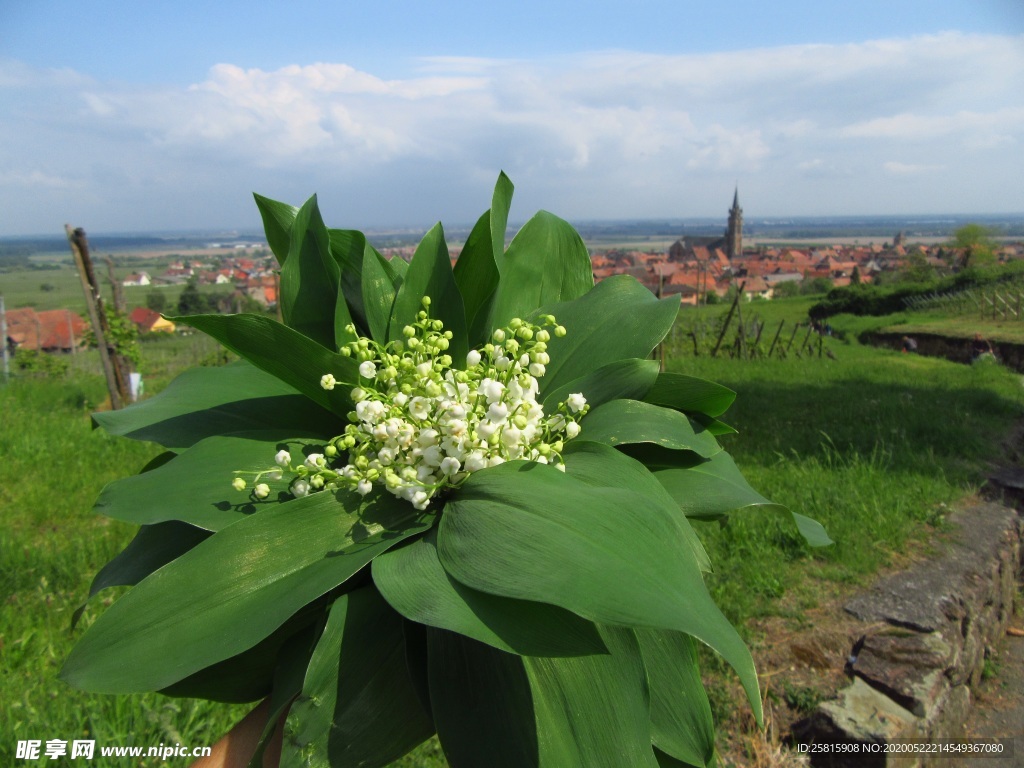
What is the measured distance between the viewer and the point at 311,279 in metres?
1.09

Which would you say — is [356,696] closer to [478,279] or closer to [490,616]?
[490,616]

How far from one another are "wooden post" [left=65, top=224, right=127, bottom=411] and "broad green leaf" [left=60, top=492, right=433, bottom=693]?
7.57 m

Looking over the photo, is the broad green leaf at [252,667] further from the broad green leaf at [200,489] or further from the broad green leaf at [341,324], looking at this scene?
the broad green leaf at [341,324]

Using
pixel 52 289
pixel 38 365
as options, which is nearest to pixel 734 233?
pixel 52 289

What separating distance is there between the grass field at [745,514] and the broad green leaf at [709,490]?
2.02 meters

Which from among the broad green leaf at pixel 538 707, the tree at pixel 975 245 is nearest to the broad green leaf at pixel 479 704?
the broad green leaf at pixel 538 707

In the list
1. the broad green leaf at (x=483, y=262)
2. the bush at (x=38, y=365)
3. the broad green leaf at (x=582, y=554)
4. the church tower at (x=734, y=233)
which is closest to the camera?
the broad green leaf at (x=582, y=554)

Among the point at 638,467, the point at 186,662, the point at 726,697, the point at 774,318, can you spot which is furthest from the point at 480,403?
the point at 774,318

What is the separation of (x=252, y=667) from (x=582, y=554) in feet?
1.71

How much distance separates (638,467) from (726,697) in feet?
8.05

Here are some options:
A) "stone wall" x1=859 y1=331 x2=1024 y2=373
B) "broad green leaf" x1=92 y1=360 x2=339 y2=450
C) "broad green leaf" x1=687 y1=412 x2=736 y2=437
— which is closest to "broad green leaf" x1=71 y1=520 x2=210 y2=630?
"broad green leaf" x1=92 y1=360 x2=339 y2=450

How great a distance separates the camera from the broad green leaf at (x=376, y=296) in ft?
3.58

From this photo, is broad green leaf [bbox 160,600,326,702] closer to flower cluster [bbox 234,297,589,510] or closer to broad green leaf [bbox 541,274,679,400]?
flower cluster [bbox 234,297,589,510]

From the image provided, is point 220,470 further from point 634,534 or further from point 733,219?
point 733,219
